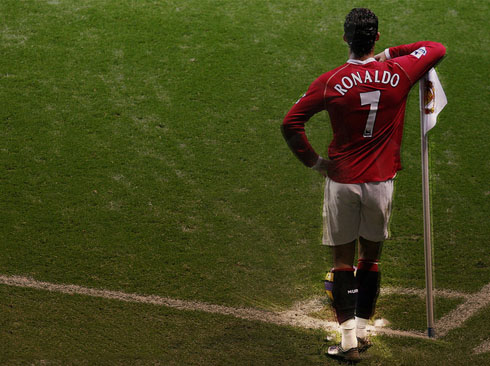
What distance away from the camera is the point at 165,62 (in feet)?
23.7

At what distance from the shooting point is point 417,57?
11.8 ft

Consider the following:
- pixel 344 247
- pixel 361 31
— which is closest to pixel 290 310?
pixel 344 247

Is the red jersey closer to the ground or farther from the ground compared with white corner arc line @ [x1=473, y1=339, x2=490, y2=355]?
farther from the ground

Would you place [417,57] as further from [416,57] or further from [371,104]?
[371,104]

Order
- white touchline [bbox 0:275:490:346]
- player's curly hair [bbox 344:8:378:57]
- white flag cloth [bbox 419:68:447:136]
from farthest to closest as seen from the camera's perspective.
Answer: white touchline [bbox 0:275:490:346], white flag cloth [bbox 419:68:447:136], player's curly hair [bbox 344:8:378:57]

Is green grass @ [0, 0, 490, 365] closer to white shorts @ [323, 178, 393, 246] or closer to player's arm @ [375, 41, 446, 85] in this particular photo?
white shorts @ [323, 178, 393, 246]

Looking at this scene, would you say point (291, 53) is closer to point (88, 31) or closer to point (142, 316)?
point (88, 31)

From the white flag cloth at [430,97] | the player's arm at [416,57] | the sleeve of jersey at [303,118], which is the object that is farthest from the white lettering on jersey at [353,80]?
the white flag cloth at [430,97]

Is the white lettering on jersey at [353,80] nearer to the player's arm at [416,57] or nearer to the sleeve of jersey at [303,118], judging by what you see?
the sleeve of jersey at [303,118]

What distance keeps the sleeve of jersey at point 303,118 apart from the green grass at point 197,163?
1340mm

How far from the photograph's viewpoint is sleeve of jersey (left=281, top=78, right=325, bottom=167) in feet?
11.5

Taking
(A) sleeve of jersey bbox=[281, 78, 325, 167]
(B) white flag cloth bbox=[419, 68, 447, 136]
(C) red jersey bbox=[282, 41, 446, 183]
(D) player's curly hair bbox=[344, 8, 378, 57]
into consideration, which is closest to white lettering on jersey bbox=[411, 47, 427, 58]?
(C) red jersey bbox=[282, 41, 446, 183]

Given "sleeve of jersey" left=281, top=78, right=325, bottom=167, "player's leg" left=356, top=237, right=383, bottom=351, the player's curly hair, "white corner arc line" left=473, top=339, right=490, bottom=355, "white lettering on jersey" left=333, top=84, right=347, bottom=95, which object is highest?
the player's curly hair

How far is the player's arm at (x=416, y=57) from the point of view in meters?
3.56
